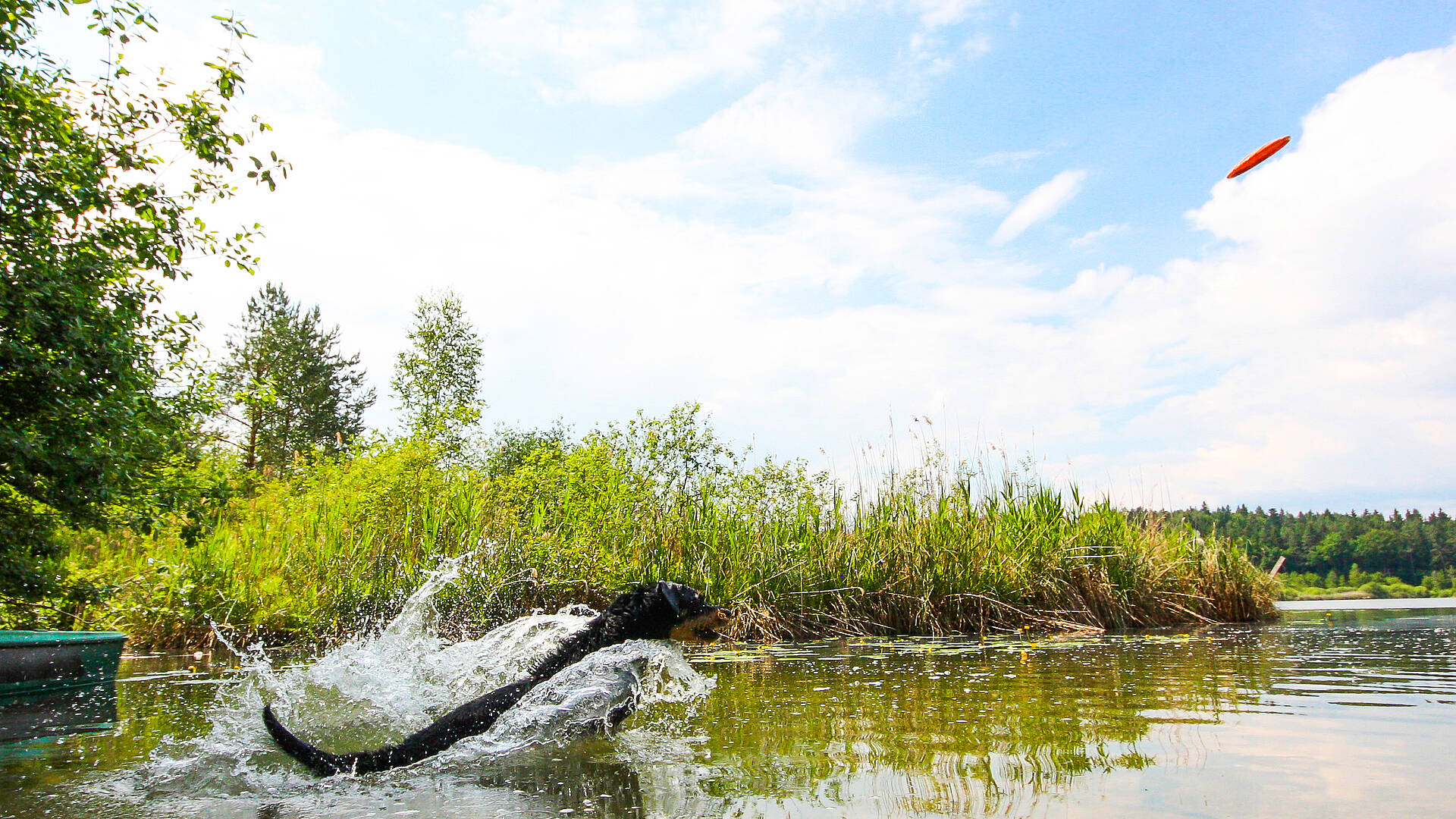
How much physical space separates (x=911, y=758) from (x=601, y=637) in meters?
Answer: 1.50

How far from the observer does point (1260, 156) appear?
577cm

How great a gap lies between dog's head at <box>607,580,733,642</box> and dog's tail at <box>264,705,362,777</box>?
124 cm

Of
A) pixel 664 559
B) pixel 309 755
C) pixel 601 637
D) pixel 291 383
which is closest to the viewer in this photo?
pixel 309 755

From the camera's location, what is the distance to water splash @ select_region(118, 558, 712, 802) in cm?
330

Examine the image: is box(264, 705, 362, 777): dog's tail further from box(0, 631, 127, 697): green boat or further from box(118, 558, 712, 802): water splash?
box(0, 631, 127, 697): green boat

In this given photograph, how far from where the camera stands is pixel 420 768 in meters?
3.36

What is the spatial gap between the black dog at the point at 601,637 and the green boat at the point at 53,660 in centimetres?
208

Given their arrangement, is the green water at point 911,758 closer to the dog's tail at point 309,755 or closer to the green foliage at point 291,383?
the dog's tail at point 309,755

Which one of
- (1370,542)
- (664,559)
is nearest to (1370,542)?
(1370,542)

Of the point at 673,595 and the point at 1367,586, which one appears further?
the point at 1367,586

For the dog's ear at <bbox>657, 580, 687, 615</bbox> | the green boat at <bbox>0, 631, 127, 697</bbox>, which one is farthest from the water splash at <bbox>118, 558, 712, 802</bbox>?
the green boat at <bbox>0, 631, 127, 697</bbox>

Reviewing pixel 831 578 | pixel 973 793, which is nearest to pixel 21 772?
pixel 973 793

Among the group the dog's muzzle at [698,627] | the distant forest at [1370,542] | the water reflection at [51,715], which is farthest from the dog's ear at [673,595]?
the distant forest at [1370,542]

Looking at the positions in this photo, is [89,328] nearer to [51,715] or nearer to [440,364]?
[51,715]
